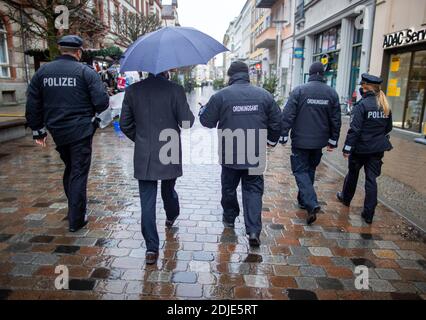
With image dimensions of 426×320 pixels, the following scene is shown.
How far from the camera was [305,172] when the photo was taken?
481 cm

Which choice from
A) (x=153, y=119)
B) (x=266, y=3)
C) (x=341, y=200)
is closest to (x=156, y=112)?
(x=153, y=119)

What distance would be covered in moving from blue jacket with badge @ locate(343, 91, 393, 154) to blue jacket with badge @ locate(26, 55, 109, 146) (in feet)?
9.81

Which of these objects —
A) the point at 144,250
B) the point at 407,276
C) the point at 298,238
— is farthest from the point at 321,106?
the point at 144,250

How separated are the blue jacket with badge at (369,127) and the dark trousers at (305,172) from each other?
1.61ft

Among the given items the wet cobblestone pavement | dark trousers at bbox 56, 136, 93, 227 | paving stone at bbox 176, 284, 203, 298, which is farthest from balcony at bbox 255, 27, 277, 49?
paving stone at bbox 176, 284, 203, 298

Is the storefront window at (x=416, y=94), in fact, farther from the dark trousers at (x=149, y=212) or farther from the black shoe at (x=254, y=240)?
the dark trousers at (x=149, y=212)

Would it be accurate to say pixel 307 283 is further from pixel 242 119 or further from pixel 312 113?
pixel 312 113

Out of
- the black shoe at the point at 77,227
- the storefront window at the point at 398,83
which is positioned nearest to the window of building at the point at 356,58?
the storefront window at the point at 398,83

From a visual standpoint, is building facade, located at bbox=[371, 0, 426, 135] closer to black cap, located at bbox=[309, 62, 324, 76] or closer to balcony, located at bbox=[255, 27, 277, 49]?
black cap, located at bbox=[309, 62, 324, 76]

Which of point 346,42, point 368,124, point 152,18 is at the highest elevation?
point 152,18

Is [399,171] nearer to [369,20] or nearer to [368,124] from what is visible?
[368,124]

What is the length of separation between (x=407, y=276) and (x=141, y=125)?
112 inches

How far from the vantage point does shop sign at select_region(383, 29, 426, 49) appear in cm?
1044

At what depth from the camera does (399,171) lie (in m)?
7.18
